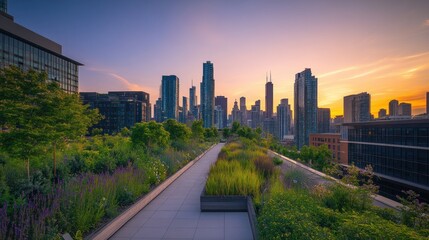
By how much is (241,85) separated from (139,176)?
24.0 m

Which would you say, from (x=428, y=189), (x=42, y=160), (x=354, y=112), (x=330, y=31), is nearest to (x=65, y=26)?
(x=42, y=160)

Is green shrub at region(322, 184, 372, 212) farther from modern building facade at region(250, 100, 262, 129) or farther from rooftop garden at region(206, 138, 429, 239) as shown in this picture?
modern building facade at region(250, 100, 262, 129)

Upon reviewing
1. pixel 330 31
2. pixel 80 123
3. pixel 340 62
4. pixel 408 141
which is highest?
pixel 330 31

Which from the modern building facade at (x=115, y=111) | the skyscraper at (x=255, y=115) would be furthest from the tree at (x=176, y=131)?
the skyscraper at (x=255, y=115)

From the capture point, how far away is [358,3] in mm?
9578

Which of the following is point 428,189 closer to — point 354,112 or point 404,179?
point 404,179

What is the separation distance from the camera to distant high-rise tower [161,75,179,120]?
180625 millimetres

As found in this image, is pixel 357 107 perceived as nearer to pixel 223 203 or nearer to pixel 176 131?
pixel 176 131

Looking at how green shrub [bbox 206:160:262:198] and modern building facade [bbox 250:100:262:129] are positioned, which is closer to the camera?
green shrub [bbox 206:160:262:198]

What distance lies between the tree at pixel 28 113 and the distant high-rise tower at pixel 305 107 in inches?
4930

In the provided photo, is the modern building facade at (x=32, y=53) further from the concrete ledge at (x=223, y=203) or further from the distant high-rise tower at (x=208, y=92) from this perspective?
the distant high-rise tower at (x=208, y=92)

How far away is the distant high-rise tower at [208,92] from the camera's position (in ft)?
517

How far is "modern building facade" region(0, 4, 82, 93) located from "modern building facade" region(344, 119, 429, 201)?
53583mm

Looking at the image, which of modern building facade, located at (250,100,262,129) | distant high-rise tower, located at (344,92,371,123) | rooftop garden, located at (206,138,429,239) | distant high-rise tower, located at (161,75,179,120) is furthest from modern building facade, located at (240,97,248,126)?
rooftop garden, located at (206,138,429,239)
